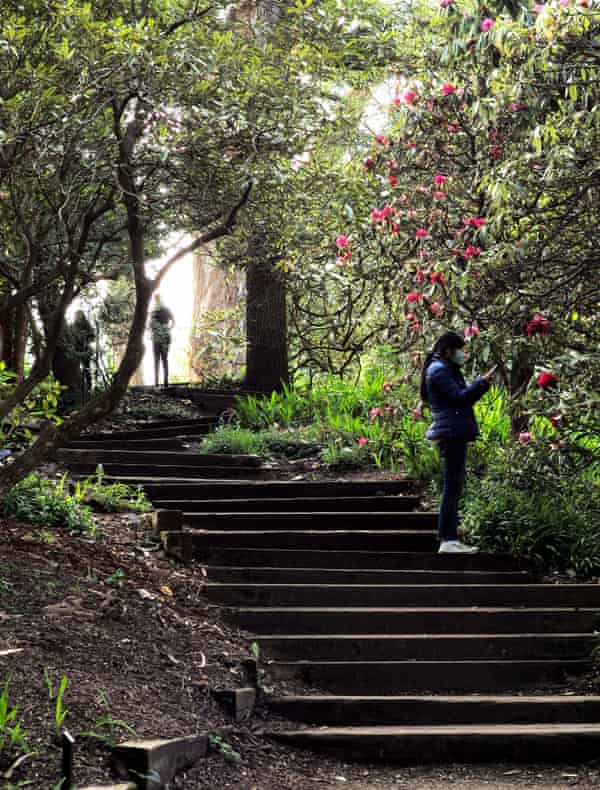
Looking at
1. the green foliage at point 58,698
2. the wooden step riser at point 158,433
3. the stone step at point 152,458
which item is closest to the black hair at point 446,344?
the stone step at point 152,458

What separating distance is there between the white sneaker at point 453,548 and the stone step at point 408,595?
599mm

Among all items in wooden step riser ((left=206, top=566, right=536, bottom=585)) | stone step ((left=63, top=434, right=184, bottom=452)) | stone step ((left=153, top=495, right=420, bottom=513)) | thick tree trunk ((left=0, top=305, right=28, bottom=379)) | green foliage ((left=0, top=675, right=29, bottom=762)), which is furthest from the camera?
thick tree trunk ((left=0, top=305, right=28, bottom=379))

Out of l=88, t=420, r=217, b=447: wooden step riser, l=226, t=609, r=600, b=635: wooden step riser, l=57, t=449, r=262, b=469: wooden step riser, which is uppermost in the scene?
l=88, t=420, r=217, b=447: wooden step riser

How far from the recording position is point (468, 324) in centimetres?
827

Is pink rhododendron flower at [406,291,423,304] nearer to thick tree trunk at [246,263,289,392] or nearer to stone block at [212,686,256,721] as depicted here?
stone block at [212,686,256,721]

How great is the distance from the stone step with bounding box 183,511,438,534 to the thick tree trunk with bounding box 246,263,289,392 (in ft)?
22.9

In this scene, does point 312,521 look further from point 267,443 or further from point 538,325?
point 267,443

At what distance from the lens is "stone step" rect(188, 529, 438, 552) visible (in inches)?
331

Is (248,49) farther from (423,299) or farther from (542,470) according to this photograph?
(542,470)

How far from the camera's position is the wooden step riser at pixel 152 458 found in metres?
11.3

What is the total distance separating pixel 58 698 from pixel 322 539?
4434mm

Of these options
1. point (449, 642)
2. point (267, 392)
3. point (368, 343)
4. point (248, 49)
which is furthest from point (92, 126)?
point (368, 343)

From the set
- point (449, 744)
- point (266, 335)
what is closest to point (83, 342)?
point (266, 335)

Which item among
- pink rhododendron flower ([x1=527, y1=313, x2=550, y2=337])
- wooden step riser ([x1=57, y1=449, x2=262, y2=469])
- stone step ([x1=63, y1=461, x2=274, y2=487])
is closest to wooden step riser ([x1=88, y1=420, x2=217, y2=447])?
wooden step riser ([x1=57, y1=449, x2=262, y2=469])
